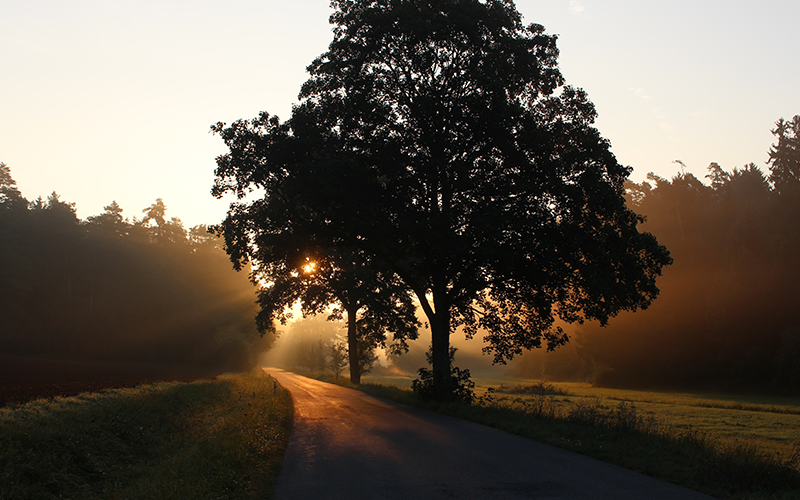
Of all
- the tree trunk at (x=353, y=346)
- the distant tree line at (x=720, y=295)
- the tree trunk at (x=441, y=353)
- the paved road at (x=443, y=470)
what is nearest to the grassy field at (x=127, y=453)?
the paved road at (x=443, y=470)

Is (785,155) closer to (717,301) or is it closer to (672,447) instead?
(717,301)

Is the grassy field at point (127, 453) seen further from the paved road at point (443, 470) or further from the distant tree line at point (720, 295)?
the distant tree line at point (720, 295)

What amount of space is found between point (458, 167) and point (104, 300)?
246ft

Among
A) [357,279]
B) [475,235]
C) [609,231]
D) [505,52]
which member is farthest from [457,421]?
[357,279]

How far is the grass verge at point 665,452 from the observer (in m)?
7.89

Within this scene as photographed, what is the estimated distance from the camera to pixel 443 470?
898cm

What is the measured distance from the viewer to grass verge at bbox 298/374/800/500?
789 cm

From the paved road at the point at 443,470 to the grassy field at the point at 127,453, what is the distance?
28.6 inches

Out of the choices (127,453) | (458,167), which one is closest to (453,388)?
(458,167)

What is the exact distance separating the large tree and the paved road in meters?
7.76

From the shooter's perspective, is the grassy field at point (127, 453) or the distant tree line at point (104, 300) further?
the distant tree line at point (104, 300)

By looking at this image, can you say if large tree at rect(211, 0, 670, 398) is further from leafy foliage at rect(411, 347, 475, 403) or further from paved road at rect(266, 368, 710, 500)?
paved road at rect(266, 368, 710, 500)

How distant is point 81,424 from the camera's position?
1174cm

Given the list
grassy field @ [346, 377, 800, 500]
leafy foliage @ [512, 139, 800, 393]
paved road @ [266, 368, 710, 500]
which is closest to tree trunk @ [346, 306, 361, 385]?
grassy field @ [346, 377, 800, 500]
